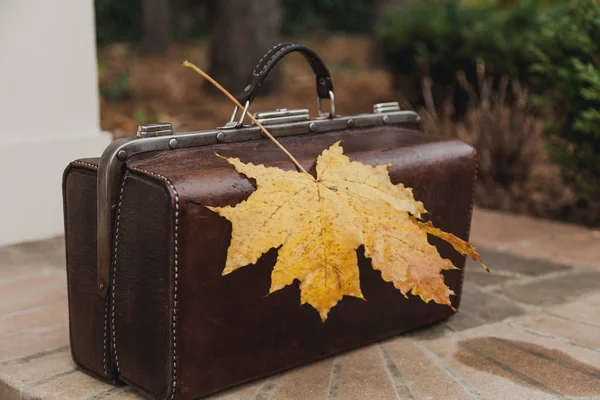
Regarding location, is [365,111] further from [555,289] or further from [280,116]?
[280,116]

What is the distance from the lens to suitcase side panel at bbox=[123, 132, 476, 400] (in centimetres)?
157

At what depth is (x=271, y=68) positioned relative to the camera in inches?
70.7

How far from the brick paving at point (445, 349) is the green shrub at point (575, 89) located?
661 mm

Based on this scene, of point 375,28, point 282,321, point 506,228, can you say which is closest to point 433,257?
point 282,321

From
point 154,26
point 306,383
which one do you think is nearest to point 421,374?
point 306,383

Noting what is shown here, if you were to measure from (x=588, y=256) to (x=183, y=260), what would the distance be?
1.90 m

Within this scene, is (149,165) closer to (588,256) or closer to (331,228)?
(331,228)

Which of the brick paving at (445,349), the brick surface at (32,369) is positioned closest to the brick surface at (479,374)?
the brick paving at (445,349)

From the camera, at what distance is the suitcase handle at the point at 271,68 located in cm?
182

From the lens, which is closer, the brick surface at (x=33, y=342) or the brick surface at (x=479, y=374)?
the brick surface at (x=479, y=374)

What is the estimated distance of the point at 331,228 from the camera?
5.30 feet

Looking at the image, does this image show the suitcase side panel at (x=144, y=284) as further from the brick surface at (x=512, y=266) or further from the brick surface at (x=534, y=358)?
the brick surface at (x=512, y=266)

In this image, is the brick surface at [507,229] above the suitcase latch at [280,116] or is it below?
below

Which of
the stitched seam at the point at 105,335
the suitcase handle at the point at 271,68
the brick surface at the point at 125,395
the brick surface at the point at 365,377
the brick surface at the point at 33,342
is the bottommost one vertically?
the brick surface at the point at 33,342
